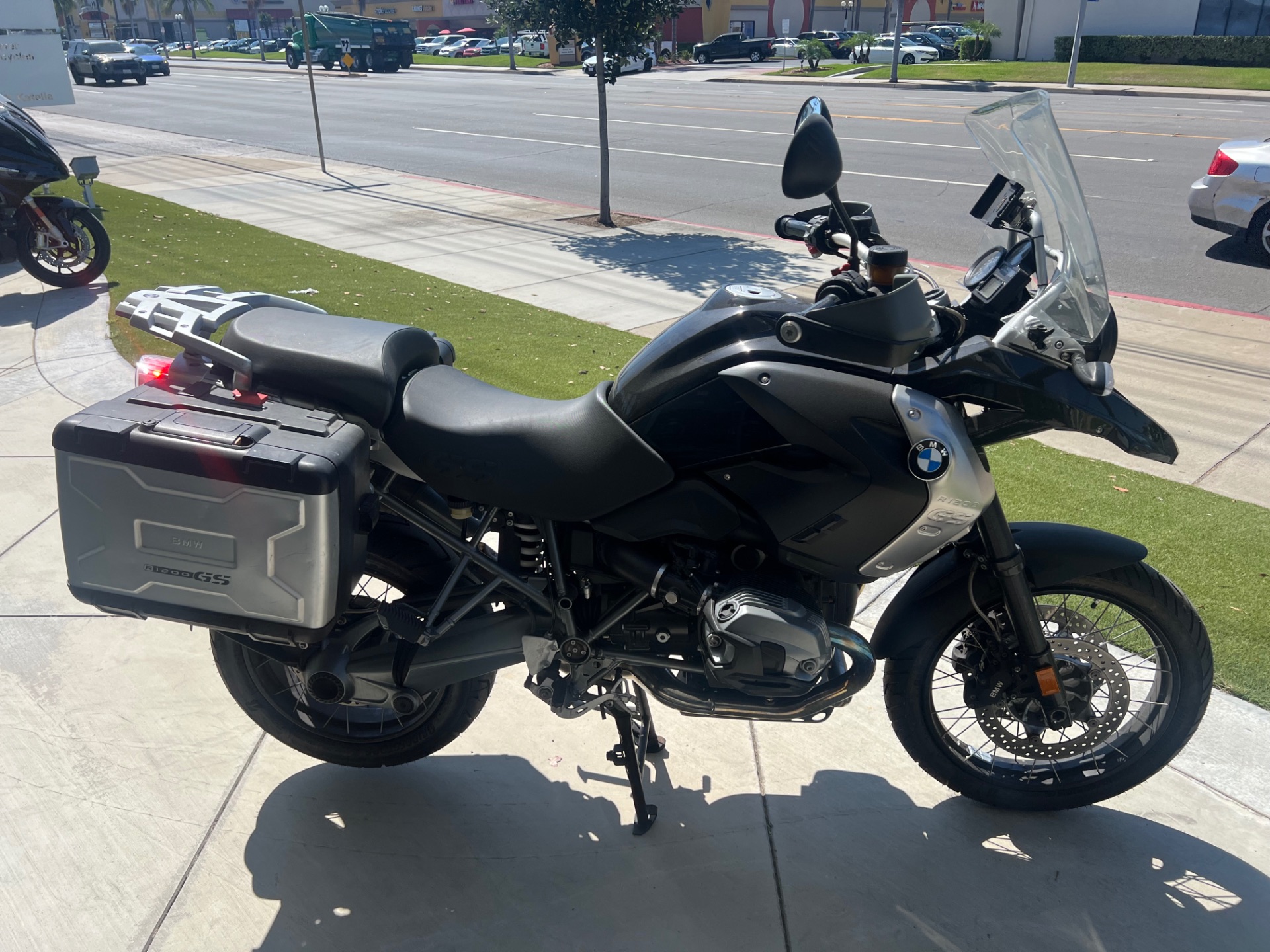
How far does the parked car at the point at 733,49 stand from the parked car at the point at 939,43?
6.72 m

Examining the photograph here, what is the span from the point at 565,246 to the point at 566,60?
42.8m

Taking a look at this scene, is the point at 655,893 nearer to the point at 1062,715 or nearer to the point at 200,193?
the point at 1062,715

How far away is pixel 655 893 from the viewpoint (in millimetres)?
2746

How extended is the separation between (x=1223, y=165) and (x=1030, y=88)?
13.5 meters

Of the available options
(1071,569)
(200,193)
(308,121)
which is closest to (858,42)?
(308,121)

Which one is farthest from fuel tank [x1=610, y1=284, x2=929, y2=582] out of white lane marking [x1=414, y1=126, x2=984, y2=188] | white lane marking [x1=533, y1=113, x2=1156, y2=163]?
white lane marking [x1=533, y1=113, x2=1156, y2=163]

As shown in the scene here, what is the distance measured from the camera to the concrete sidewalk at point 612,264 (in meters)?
5.78

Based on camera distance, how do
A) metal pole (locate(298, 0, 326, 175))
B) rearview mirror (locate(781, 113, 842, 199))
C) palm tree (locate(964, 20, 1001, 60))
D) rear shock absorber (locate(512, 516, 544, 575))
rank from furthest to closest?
1. palm tree (locate(964, 20, 1001, 60))
2. metal pole (locate(298, 0, 326, 175))
3. rear shock absorber (locate(512, 516, 544, 575))
4. rearview mirror (locate(781, 113, 842, 199))

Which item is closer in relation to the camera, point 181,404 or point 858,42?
point 181,404

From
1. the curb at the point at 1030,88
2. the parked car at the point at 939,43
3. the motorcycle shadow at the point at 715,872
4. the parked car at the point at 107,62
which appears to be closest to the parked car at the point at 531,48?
the curb at the point at 1030,88

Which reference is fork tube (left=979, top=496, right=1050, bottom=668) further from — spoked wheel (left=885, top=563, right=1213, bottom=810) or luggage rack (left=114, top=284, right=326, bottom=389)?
luggage rack (left=114, top=284, right=326, bottom=389)

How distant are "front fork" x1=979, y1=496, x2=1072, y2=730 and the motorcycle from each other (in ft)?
27.9

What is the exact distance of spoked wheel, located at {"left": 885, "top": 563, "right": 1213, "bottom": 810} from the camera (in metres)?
2.76

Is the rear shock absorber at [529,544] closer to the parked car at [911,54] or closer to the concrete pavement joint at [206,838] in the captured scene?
the concrete pavement joint at [206,838]
